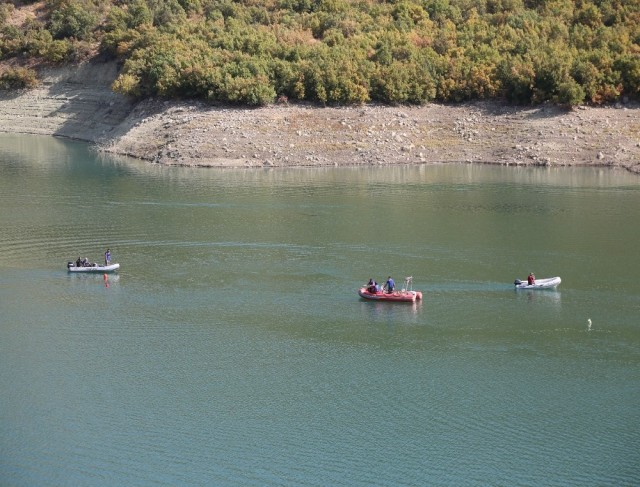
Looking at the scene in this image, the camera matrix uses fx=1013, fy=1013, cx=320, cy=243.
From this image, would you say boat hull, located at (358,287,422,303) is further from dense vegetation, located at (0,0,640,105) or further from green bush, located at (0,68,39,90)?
green bush, located at (0,68,39,90)

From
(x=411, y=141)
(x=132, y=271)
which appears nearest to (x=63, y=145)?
(x=411, y=141)

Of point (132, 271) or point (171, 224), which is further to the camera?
point (171, 224)

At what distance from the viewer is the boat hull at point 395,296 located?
46.1m

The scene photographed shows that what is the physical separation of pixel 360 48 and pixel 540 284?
51143mm

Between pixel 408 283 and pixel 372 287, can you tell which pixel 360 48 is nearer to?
pixel 408 283

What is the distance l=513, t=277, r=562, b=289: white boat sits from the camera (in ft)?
156

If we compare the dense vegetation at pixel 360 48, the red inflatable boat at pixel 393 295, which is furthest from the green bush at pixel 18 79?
the red inflatable boat at pixel 393 295

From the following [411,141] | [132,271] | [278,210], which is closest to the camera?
[132,271]

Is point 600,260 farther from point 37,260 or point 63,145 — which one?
point 63,145

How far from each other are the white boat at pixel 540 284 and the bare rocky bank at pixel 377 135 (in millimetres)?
34488

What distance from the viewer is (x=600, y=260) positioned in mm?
52062

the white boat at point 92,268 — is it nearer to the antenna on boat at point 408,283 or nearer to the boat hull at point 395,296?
the boat hull at point 395,296

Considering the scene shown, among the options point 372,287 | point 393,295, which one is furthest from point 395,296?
point 372,287

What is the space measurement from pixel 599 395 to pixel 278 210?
31036 millimetres
